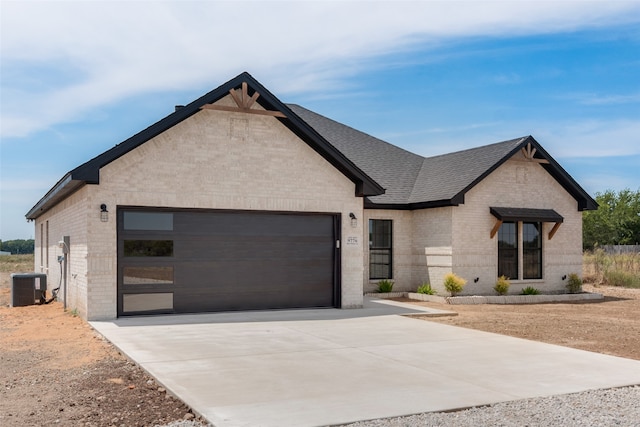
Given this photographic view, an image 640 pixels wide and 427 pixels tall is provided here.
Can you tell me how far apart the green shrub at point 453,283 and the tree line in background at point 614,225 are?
41929 mm

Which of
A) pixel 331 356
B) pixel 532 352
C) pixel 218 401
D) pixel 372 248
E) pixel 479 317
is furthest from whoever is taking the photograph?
pixel 372 248

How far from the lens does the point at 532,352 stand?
11.2 meters

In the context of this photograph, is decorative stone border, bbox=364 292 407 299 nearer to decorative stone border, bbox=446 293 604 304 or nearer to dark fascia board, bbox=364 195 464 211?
decorative stone border, bbox=446 293 604 304

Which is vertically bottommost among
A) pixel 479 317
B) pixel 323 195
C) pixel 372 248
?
pixel 479 317

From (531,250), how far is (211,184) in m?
13.0

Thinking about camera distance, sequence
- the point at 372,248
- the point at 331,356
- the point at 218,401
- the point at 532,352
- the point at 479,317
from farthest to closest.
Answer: the point at 372,248 < the point at 479,317 < the point at 532,352 < the point at 331,356 < the point at 218,401

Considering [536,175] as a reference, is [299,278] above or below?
below

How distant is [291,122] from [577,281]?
13.4 meters

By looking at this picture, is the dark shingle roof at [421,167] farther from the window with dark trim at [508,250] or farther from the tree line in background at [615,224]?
the tree line in background at [615,224]

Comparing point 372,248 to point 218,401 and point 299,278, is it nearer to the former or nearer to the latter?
point 299,278

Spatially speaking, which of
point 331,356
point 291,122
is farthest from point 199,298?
point 331,356

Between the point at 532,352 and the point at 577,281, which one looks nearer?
the point at 532,352

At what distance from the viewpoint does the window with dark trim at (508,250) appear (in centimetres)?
2269

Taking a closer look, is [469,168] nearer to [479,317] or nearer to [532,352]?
[479,317]
